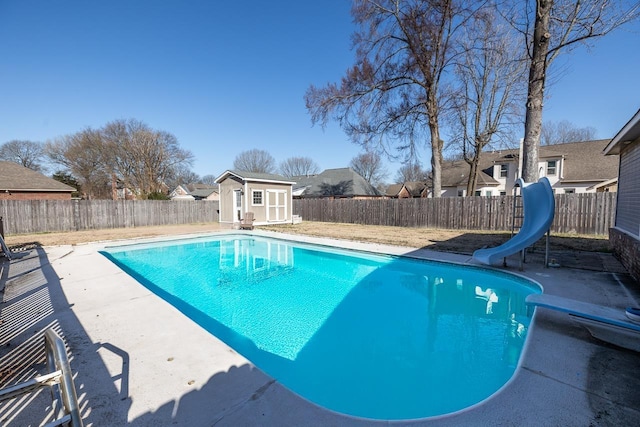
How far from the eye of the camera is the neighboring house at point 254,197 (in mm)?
16719

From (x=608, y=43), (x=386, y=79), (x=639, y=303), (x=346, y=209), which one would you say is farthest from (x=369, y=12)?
(x=639, y=303)

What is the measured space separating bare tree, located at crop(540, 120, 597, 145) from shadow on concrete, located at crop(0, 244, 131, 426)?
130 feet

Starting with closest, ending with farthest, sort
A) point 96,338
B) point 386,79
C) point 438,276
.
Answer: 1. point 96,338
2. point 438,276
3. point 386,79

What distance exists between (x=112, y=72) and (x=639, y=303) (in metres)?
20.8

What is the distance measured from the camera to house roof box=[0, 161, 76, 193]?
725 inches

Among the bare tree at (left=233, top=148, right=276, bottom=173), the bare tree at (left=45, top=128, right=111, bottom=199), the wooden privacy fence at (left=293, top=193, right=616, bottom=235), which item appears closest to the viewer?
the wooden privacy fence at (left=293, top=193, right=616, bottom=235)

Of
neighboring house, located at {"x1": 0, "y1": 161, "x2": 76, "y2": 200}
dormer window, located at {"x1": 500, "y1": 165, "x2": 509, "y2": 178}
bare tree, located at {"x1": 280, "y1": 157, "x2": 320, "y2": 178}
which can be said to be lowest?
neighboring house, located at {"x1": 0, "y1": 161, "x2": 76, "y2": 200}

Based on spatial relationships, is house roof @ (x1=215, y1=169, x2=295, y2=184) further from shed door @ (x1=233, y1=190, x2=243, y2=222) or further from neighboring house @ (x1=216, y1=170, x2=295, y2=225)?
shed door @ (x1=233, y1=190, x2=243, y2=222)

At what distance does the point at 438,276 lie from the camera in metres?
7.02

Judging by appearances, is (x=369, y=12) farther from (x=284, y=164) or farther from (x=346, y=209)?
(x=284, y=164)

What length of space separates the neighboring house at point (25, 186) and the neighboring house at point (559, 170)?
3194 centimetres

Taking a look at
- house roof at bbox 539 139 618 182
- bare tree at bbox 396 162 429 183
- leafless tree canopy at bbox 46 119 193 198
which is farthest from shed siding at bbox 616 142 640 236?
bare tree at bbox 396 162 429 183

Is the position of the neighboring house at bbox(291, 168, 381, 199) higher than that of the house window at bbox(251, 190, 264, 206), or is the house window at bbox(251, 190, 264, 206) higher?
the neighboring house at bbox(291, 168, 381, 199)

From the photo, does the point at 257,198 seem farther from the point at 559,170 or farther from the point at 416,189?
the point at 416,189
